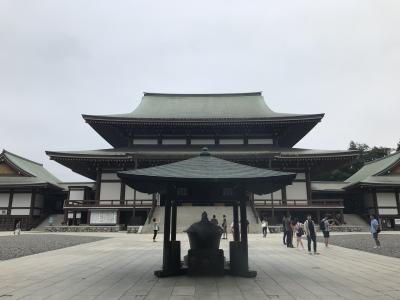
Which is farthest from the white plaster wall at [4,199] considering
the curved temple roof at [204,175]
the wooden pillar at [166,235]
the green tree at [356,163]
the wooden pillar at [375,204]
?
the green tree at [356,163]

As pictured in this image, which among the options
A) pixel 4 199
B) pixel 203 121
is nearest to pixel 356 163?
pixel 203 121

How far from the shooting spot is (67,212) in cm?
3256

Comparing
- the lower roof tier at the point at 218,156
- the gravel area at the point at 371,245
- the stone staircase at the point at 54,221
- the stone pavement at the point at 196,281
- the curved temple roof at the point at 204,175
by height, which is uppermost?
the lower roof tier at the point at 218,156

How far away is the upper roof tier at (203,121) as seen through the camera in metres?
34.0

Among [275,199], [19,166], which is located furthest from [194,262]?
[19,166]

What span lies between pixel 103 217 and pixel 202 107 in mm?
18994

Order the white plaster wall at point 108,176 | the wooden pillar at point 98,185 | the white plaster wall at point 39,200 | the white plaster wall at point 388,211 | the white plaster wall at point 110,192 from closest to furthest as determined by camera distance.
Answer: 1. the wooden pillar at point 98,185
2. the white plaster wall at point 110,192
3. the white plaster wall at point 388,211
4. the white plaster wall at point 108,176
5. the white plaster wall at point 39,200

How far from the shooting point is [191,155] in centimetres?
3106

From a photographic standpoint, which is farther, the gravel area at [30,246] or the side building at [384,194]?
the side building at [384,194]

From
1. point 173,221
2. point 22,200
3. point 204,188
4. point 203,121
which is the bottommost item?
point 173,221

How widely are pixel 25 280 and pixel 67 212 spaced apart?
2608 cm

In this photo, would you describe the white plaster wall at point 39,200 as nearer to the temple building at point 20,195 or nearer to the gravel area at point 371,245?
the temple building at point 20,195

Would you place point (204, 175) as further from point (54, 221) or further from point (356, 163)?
point (356, 163)

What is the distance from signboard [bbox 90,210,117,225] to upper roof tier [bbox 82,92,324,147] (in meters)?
9.04
